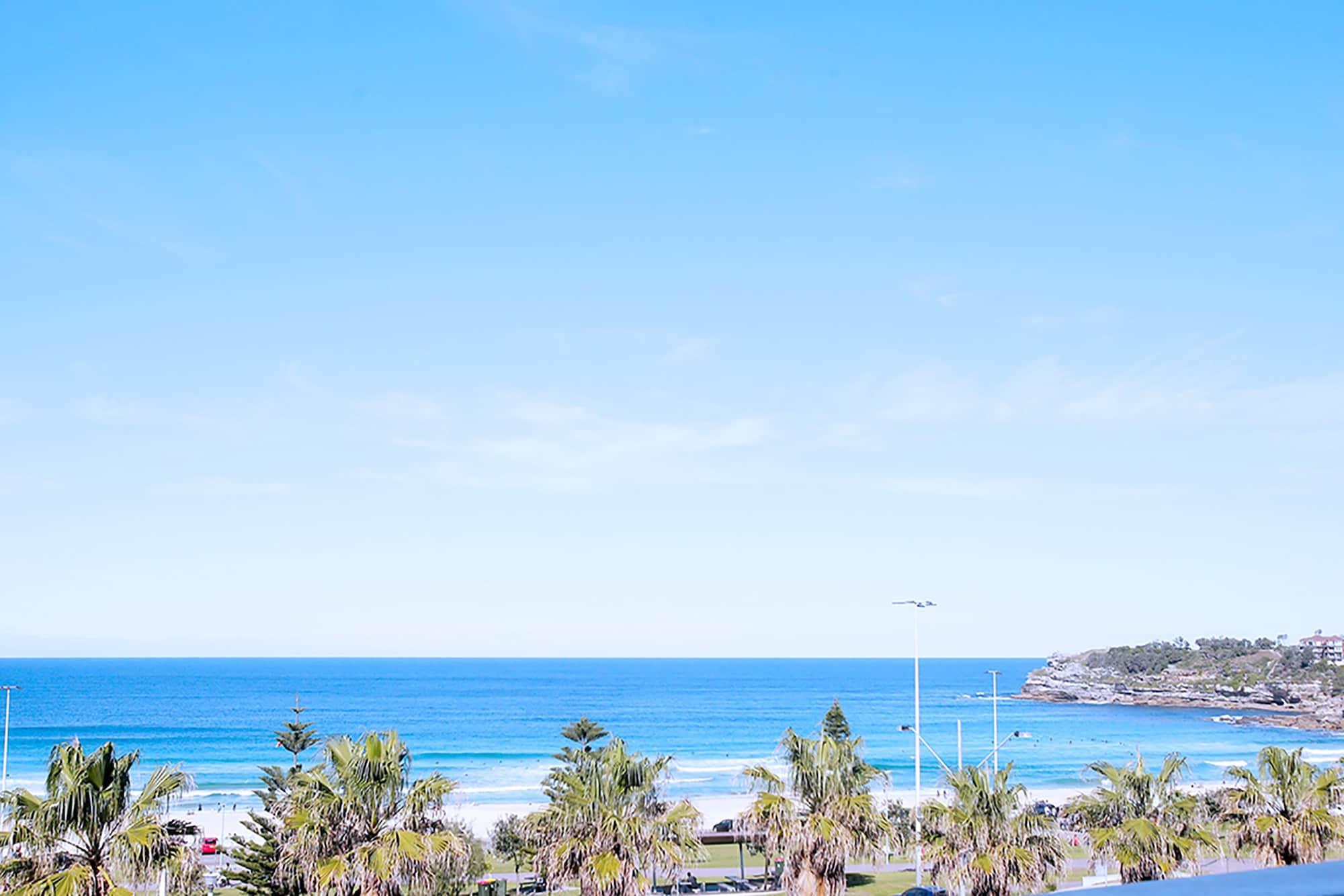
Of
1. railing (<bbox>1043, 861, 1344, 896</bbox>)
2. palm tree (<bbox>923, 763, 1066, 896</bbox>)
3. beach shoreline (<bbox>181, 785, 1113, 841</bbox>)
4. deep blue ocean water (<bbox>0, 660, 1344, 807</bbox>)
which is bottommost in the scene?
deep blue ocean water (<bbox>0, 660, 1344, 807</bbox>)

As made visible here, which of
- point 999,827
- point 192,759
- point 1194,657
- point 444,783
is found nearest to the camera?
point 444,783

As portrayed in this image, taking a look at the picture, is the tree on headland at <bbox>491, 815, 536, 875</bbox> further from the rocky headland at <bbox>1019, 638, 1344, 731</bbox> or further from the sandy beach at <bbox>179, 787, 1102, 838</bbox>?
the rocky headland at <bbox>1019, 638, 1344, 731</bbox>

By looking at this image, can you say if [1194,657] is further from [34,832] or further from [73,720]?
[34,832]

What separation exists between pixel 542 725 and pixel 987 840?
88.0 meters

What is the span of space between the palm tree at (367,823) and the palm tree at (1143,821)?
33.4 ft

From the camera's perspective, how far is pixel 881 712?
121188 mm

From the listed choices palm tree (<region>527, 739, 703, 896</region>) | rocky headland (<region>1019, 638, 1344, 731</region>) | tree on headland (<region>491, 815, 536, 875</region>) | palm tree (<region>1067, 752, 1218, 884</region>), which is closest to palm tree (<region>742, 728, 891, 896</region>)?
palm tree (<region>527, 739, 703, 896</region>)

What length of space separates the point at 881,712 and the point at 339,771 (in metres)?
111

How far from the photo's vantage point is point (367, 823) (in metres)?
15.5

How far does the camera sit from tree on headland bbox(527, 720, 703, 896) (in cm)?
1664

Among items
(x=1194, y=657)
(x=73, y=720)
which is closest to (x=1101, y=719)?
(x=1194, y=657)

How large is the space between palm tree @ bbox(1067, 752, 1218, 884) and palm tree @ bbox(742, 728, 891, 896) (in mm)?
3683

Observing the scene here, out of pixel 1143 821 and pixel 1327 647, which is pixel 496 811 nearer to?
pixel 1143 821

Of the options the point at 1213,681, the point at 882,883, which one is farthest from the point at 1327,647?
the point at 882,883
